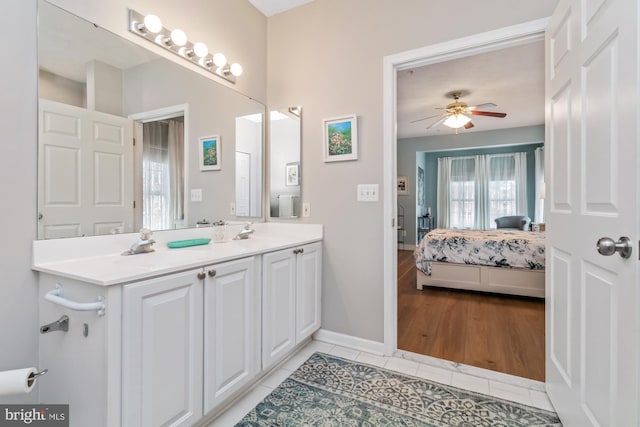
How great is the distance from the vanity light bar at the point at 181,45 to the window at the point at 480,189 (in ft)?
20.5

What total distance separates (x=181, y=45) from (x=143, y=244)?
1.15m

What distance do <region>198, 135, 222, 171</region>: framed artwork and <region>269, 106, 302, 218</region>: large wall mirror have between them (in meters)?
0.52

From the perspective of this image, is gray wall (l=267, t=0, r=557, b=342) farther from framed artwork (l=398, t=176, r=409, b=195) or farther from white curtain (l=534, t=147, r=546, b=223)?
white curtain (l=534, t=147, r=546, b=223)

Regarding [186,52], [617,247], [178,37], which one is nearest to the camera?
[617,247]

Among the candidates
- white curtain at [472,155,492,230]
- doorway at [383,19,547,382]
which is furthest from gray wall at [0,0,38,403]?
white curtain at [472,155,492,230]

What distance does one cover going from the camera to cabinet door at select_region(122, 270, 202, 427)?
103 cm

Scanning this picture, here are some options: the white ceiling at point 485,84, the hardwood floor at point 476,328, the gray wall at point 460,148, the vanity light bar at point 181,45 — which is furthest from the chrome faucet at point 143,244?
the gray wall at point 460,148

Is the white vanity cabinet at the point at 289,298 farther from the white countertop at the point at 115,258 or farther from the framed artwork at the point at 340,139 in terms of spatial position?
the framed artwork at the point at 340,139

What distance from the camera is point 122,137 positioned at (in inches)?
60.2

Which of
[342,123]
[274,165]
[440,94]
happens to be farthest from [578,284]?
[440,94]

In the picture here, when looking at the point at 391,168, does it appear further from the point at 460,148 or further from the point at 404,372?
the point at 460,148

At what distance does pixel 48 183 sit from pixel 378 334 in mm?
2026

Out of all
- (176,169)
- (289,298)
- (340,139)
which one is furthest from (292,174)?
(289,298)

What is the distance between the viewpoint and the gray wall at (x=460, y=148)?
5.87m
